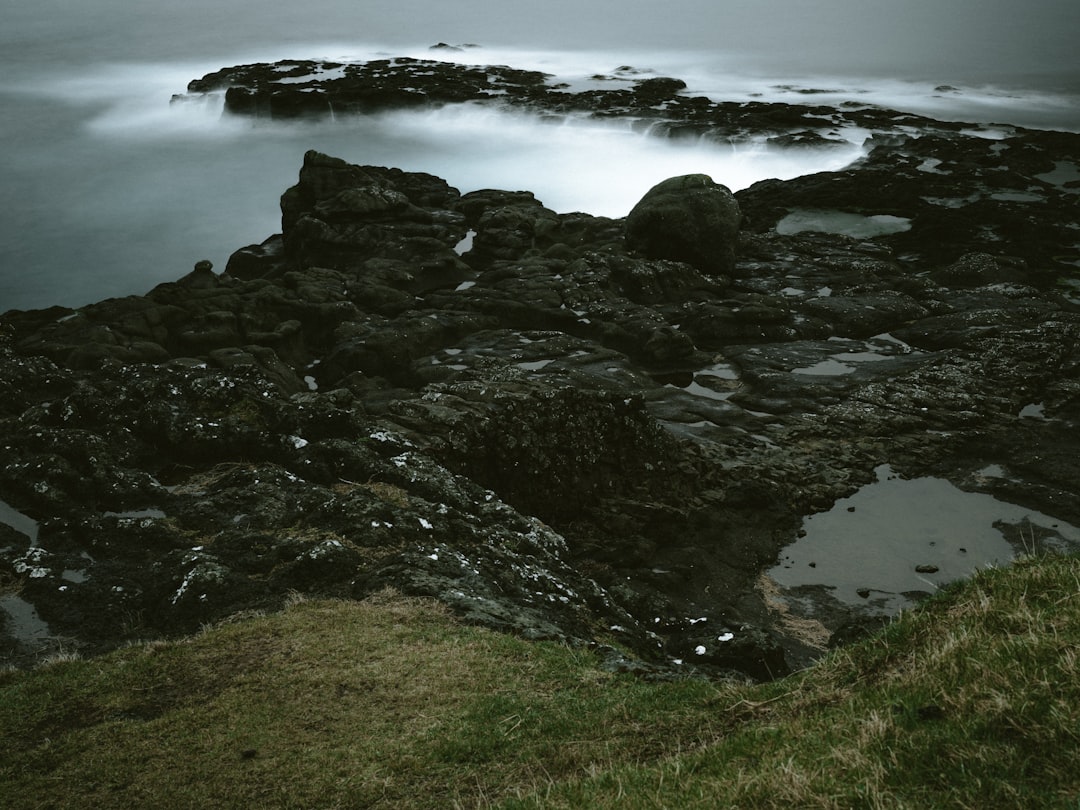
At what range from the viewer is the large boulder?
47094 millimetres

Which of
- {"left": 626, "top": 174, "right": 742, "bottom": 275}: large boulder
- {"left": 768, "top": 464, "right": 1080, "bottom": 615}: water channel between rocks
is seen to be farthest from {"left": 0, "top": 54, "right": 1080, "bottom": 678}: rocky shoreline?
{"left": 768, "top": 464, "right": 1080, "bottom": 615}: water channel between rocks

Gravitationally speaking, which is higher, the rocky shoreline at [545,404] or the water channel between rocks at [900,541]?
the rocky shoreline at [545,404]

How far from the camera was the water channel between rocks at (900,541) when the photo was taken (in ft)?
77.5

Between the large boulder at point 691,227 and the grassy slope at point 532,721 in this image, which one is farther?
the large boulder at point 691,227

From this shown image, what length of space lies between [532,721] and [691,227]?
3952 cm

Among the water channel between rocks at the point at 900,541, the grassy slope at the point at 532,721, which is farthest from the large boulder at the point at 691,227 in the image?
the grassy slope at the point at 532,721

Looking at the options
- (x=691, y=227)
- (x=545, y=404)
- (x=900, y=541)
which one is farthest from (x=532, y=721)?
(x=691, y=227)

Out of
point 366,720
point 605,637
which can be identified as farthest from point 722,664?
point 366,720

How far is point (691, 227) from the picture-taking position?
47062 millimetres

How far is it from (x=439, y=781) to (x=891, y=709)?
4.50 metres

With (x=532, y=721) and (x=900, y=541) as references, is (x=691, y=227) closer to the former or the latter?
(x=900, y=541)

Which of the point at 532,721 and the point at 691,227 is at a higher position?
the point at 532,721

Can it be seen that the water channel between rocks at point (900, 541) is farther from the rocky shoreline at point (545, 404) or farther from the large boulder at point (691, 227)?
the large boulder at point (691, 227)

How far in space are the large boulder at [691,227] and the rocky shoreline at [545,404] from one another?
0.49 feet
